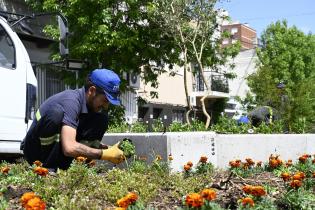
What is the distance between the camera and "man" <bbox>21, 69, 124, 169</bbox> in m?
3.98

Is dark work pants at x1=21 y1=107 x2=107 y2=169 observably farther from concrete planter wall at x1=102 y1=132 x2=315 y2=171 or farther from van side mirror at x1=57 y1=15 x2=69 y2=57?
van side mirror at x1=57 y1=15 x2=69 y2=57

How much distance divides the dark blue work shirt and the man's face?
0.15 feet

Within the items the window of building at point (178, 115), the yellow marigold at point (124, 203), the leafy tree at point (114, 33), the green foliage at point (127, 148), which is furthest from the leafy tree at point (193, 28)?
the window of building at point (178, 115)

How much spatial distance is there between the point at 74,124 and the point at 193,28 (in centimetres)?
1388

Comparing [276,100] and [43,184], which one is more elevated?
[276,100]

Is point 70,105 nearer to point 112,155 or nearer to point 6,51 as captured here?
point 112,155

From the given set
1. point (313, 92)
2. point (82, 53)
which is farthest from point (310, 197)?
point (313, 92)

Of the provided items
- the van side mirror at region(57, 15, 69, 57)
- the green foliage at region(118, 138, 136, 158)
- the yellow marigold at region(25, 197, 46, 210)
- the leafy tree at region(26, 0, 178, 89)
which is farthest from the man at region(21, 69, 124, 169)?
the leafy tree at region(26, 0, 178, 89)

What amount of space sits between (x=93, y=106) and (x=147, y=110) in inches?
1027

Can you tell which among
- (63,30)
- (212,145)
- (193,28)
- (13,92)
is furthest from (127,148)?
(193,28)

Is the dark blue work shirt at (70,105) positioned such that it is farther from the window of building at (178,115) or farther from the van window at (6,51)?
the window of building at (178,115)

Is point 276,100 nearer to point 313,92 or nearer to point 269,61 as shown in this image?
point 313,92

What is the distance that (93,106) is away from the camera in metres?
4.27

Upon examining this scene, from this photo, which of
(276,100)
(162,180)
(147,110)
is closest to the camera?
(162,180)
